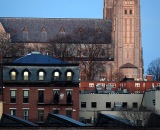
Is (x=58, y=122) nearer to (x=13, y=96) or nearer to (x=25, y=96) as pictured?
(x=25, y=96)

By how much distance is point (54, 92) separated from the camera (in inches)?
3145

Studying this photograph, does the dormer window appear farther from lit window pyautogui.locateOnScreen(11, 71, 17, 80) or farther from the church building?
the church building

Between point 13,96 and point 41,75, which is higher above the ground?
point 41,75

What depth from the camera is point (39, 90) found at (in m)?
79.6

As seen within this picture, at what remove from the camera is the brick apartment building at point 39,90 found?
79.1 meters

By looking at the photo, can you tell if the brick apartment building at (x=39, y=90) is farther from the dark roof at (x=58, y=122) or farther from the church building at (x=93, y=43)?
the church building at (x=93, y=43)

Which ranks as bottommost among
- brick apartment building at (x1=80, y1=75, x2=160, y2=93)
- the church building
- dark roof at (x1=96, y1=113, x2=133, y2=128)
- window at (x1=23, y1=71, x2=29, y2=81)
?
dark roof at (x1=96, y1=113, x2=133, y2=128)

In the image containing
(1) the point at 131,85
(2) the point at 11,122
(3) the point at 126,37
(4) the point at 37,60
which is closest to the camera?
(2) the point at 11,122

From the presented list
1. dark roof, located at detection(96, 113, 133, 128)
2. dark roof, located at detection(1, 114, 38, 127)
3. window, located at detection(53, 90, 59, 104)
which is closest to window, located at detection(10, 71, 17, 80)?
window, located at detection(53, 90, 59, 104)

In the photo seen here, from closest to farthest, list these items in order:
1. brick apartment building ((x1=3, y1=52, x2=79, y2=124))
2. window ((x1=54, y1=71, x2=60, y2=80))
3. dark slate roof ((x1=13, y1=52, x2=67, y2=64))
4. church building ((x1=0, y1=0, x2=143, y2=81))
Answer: brick apartment building ((x1=3, y1=52, x2=79, y2=124)) → window ((x1=54, y1=71, x2=60, y2=80)) → dark slate roof ((x1=13, y1=52, x2=67, y2=64)) → church building ((x1=0, y1=0, x2=143, y2=81))

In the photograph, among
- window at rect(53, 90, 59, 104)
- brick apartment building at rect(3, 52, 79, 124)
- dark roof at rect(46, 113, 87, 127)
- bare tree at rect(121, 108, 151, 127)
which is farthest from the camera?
window at rect(53, 90, 59, 104)

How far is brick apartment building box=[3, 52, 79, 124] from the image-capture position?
79062 millimetres

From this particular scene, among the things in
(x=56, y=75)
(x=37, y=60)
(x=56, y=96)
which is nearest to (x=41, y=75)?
(x=56, y=75)

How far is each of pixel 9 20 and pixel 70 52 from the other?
66.6 ft
